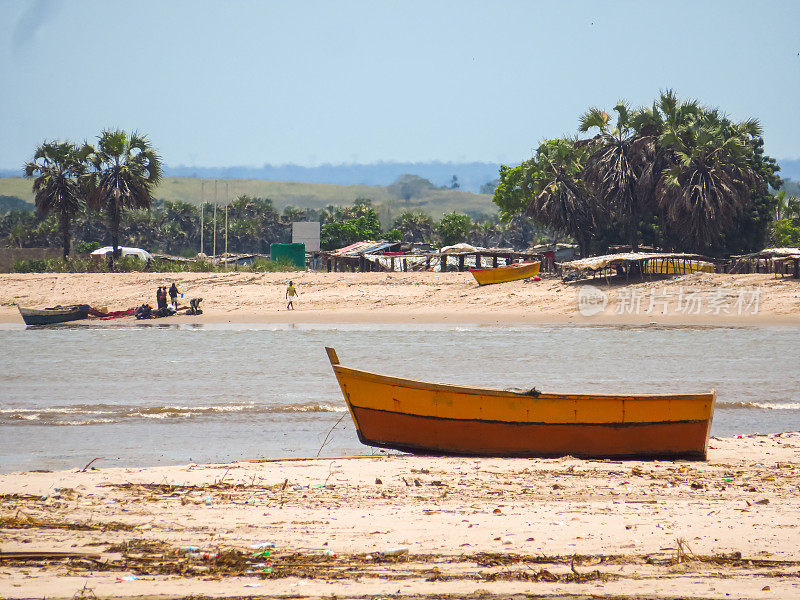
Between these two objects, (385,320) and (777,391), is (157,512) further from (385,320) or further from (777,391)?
(385,320)

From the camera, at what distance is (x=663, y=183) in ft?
143

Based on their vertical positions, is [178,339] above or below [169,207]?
below

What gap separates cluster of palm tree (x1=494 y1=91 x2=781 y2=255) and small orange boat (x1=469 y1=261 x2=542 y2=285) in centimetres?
638

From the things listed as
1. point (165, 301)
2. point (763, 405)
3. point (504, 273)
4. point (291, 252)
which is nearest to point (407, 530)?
point (763, 405)

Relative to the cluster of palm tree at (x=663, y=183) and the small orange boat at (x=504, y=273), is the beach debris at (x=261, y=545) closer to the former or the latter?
the small orange boat at (x=504, y=273)

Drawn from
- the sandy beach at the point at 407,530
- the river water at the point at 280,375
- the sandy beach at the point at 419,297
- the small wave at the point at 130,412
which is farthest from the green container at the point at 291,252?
the sandy beach at the point at 407,530

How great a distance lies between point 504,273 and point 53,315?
20500 millimetres

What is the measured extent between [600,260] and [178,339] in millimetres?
18958

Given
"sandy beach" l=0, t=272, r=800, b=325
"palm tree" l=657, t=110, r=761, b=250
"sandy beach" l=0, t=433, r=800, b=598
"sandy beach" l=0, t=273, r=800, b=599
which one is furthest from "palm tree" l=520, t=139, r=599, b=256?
"sandy beach" l=0, t=433, r=800, b=598

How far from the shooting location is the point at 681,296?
35.7m

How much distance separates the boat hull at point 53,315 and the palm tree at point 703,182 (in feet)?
94.2

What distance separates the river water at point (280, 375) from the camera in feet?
44.1

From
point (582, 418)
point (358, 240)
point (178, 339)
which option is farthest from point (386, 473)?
point (358, 240)

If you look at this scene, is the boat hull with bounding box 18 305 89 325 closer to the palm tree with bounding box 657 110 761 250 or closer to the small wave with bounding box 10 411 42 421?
the small wave with bounding box 10 411 42 421
